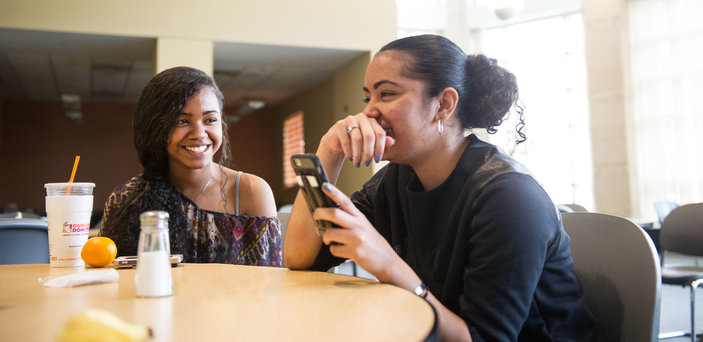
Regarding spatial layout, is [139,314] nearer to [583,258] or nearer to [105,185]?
[583,258]

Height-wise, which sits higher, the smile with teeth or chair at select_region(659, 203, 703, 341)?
the smile with teeth

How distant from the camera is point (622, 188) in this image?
766 centimetres

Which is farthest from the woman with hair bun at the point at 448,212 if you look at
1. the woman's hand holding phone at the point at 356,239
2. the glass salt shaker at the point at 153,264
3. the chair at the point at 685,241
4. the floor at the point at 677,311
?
the floor at the point at 677,311

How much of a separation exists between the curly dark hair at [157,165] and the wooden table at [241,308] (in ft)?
1.52

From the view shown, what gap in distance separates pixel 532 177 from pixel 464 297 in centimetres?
28

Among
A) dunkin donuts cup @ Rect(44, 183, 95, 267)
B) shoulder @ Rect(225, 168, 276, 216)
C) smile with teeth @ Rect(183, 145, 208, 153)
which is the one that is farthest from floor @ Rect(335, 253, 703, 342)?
dunkin donuts cup @ Rect(44, 183, 95, 267)

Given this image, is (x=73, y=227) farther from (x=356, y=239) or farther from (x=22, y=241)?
(x=22, y=241)

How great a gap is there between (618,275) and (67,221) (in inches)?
47.7

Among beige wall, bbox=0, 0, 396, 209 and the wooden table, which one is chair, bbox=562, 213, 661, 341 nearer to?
the wooden table

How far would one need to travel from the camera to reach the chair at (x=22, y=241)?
2.20 meters

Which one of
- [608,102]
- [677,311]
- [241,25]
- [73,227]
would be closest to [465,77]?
[73,227]

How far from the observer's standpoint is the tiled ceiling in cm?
699

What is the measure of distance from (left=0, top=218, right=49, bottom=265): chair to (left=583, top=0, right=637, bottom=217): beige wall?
7.08m

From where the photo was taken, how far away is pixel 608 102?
25.5ft
